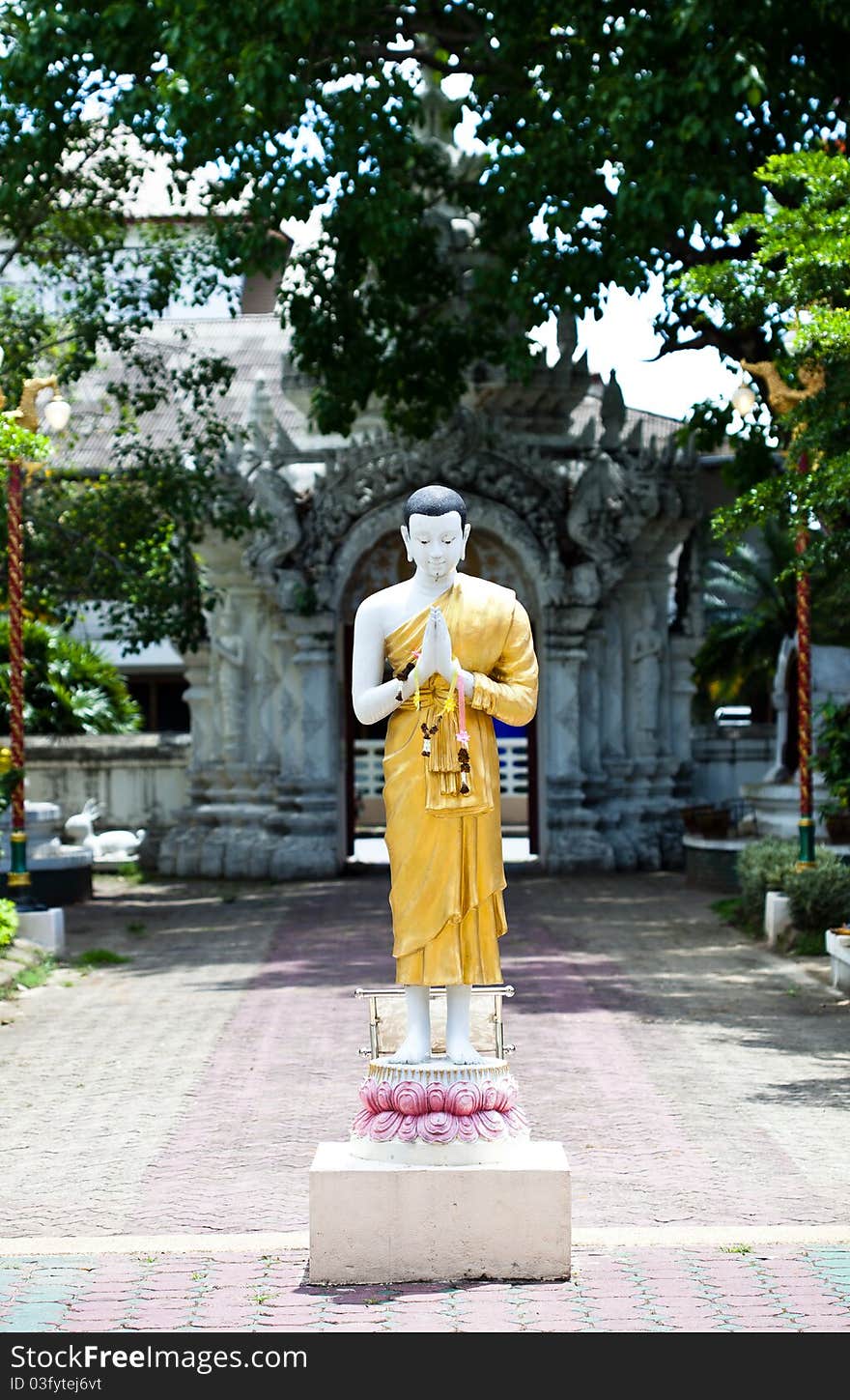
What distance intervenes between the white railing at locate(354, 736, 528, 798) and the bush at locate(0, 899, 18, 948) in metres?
14.8

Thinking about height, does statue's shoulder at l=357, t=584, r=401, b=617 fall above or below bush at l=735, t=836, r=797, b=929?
above

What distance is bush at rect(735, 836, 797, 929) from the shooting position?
15516 mm

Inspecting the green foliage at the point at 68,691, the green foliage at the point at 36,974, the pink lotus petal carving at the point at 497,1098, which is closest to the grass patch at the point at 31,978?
the green foliage at the point at 36,974

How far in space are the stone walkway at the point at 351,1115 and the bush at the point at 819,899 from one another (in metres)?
0.43

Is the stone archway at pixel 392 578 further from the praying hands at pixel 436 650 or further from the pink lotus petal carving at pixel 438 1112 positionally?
the pink lotus petal carving at pixel 438 1112

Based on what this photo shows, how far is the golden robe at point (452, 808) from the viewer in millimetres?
6355

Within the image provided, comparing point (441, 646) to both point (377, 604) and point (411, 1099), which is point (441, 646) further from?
point (411, 1099)

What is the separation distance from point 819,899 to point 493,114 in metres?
7.69

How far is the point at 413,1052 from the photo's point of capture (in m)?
6.44

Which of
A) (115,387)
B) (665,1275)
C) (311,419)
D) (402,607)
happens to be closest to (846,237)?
(402,607)

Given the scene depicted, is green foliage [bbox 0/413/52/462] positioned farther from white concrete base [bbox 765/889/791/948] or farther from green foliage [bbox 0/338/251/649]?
white concrete base [bbox 765/889/791/948]

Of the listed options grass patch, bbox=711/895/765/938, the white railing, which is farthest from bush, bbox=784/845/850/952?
the white railing

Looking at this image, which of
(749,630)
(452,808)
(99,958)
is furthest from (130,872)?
(452,808)

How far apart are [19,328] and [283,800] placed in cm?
627
